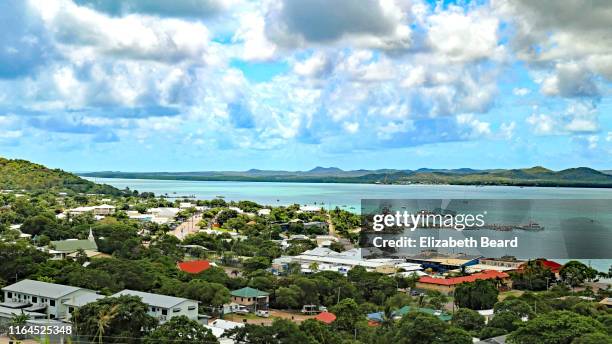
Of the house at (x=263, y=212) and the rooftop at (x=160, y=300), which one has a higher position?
the house at (x=263, y=212)

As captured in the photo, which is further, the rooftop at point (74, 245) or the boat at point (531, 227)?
the boat at point (531, 227)

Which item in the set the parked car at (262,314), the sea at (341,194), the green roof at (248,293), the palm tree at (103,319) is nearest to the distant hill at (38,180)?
the sea at (341,194)

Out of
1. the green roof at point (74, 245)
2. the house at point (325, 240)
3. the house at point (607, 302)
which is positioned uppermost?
the green roof at point (74, 245)

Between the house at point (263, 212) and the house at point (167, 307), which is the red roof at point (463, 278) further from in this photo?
the house at point (263, 212)

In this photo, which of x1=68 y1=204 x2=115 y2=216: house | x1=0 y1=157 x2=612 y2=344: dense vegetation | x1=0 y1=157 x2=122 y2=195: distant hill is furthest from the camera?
x1=0 y1=157 x2=122 y2=195: distant hill

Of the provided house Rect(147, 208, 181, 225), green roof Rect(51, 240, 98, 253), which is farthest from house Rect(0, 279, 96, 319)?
house Rect(147, 208, 181, 225)

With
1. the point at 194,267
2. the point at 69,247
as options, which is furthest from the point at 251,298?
the point at 69,247

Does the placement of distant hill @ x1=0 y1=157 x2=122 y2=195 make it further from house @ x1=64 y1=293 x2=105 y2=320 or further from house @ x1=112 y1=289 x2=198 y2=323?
house @ x1=112 y1=289 x2=198 y2=323

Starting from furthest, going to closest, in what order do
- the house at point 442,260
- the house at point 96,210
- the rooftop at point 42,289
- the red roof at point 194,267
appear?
the house at point 96,210, the house at point 442,260, the red roof at point 194,267, the rooftop at point 42,289

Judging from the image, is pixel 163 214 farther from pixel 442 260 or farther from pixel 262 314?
pixel 262 314
